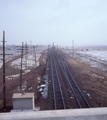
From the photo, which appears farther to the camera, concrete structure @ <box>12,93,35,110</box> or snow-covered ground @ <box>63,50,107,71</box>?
snow-covered ground @ <box>63,50,107,71</box>

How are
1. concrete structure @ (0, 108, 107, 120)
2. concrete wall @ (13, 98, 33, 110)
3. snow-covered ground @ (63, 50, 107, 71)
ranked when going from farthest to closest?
snow-covered ground @ (63, 50, 107, 71) < concrete wall @ (13, 98, 33, 110) < concrete structure @ (0, 108, 107, 120)

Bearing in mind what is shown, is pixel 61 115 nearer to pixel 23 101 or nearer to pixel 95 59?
pixel 23 101

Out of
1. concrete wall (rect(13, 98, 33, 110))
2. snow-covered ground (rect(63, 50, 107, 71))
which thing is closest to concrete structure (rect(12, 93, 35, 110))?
concrete wall (rect(13, 98, 33, 110))

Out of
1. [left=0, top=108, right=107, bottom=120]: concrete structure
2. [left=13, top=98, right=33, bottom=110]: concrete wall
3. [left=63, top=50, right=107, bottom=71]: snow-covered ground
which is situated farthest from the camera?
[left=63, top=50, right=107, bottom=71]: snow-covered ground

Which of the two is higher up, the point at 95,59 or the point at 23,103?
the point at 95,59

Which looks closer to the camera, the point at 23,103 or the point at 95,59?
the point at 23,103

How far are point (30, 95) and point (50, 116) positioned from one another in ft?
21.1

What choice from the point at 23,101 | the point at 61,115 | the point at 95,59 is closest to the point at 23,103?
the point at 23,101

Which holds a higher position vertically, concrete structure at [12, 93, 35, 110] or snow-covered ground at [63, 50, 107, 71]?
snow-covered ground at [63, 50, 107, 71]

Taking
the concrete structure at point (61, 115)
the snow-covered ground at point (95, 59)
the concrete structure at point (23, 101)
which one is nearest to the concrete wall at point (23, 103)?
the concrete structure at point (23, 101)

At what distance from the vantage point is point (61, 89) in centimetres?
1438

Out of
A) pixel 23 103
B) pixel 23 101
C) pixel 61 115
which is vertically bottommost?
pixel 23 103

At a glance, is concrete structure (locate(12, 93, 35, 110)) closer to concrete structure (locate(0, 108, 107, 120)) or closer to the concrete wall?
the concrete wall

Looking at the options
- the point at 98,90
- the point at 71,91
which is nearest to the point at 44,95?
the point at 71,91
